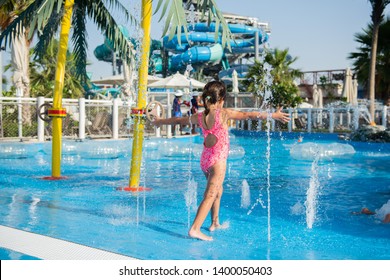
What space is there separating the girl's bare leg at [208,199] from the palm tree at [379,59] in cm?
2711

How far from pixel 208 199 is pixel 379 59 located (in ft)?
93.5

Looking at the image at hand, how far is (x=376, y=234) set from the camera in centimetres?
509

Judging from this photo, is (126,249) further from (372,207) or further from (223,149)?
(372,207)

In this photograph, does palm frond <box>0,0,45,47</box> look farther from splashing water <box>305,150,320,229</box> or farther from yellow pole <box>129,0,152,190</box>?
splashing water <box>305,150,320,229</box>

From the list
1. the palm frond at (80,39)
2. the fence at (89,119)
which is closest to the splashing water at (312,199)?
the palm frond at (80,39)

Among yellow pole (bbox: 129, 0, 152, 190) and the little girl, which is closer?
the little girl

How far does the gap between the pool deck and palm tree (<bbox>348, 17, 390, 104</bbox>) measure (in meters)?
28.1

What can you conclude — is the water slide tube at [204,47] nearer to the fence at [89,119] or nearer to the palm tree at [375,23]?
the palm tree at [375,23]

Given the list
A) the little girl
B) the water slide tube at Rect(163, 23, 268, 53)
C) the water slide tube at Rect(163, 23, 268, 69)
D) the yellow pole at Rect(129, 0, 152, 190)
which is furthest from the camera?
the water slide tube at Rect(163, 23, 268, 53)

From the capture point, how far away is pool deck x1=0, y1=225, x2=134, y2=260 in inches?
150

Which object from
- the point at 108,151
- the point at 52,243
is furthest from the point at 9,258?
the point at 108,151

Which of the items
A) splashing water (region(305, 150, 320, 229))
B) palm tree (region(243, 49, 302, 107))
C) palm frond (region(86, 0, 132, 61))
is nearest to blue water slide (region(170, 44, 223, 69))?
palm tree (region(243, 49, 302, 107))

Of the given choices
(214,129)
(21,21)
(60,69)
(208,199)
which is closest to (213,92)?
(214,129)

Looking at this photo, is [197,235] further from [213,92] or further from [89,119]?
[89,119]
